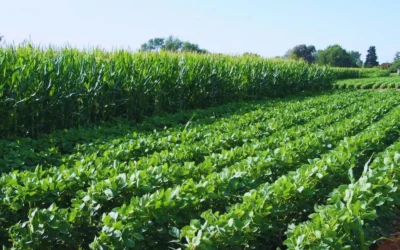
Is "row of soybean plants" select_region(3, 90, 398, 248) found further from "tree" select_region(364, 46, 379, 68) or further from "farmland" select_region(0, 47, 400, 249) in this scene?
"tree" select_region(364, 46, 379, 68)

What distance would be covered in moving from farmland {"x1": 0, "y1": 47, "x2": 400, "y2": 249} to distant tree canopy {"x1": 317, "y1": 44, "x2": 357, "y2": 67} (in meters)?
85.6

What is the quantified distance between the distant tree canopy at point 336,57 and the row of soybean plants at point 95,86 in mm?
83523

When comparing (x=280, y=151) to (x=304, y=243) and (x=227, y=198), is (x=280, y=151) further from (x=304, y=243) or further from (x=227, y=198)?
(x=304, y=243)

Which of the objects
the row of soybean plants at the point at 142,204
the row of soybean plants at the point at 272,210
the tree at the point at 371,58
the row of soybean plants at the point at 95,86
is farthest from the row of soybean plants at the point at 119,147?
the tree at the point at 371,58

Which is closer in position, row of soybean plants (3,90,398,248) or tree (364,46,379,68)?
row of soybean plants (3,90,398,248)

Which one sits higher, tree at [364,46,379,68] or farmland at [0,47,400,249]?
tree at [364,46,379,68]

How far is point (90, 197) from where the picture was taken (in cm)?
321

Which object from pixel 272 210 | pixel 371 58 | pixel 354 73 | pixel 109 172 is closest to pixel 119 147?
pixel 109 172

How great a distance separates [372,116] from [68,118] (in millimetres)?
7006

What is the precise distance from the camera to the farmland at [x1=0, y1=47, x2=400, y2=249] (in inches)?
110

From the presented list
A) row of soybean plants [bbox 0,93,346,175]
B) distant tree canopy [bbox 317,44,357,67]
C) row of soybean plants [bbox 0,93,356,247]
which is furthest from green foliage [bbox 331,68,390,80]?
distant tree canopy [bbox 317,44,357,67]

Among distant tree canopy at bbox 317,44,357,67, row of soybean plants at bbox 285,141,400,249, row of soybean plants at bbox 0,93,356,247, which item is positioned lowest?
row of soybean plants at bbox 0,93,356,247

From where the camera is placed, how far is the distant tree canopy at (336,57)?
9219cm

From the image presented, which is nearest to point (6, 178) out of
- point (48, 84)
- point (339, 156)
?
point (339, 156)
